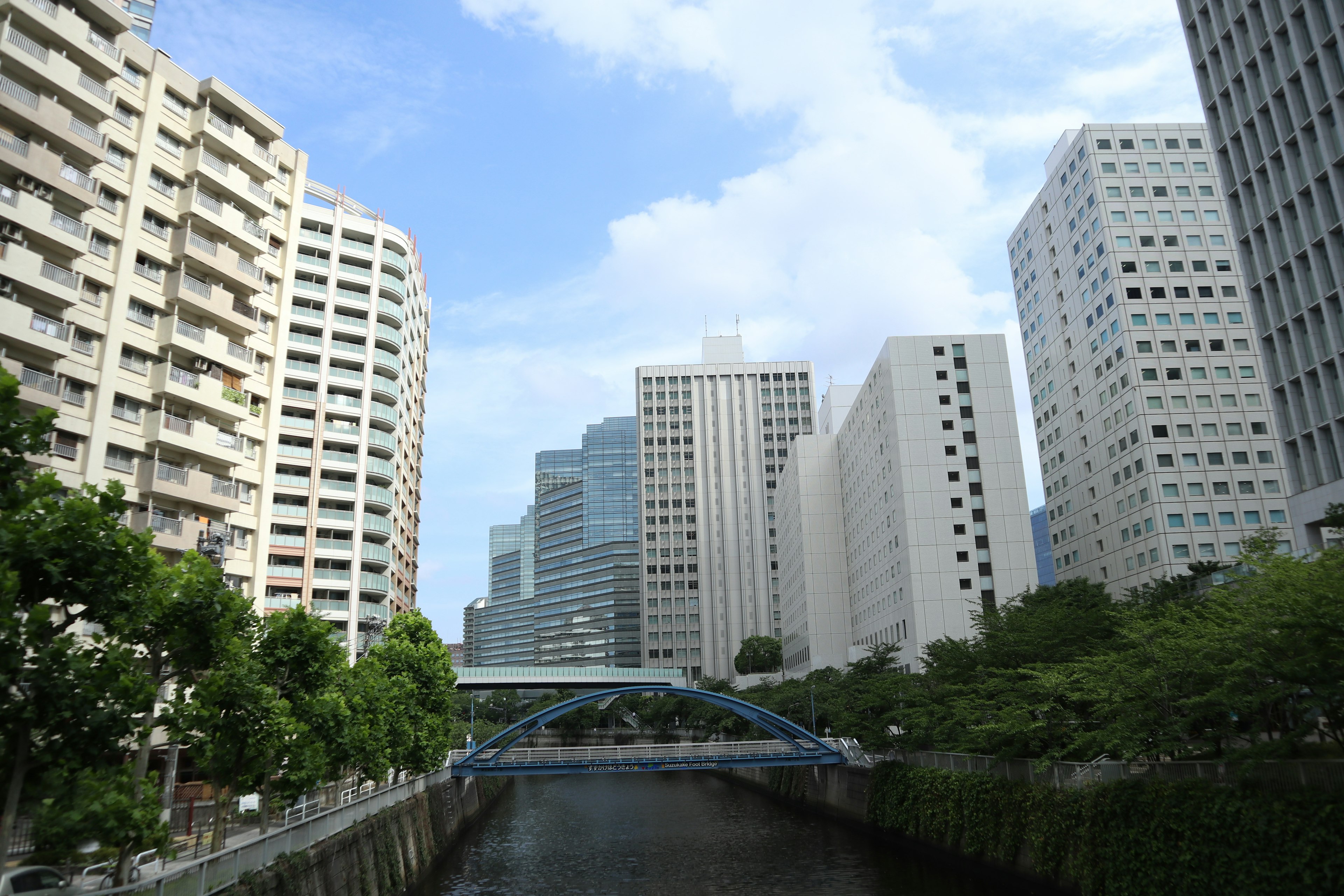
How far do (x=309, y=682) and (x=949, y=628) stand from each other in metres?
58.0

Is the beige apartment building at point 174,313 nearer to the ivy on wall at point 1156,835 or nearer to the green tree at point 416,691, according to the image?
the green tree at point 416,691

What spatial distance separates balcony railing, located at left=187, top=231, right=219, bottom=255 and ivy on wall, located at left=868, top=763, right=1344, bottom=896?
160ft

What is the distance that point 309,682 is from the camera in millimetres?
28656

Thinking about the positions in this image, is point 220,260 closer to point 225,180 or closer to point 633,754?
point 225,180

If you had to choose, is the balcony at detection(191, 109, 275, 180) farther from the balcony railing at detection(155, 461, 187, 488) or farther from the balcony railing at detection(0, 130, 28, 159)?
the balcony railing at detection(155, 461, 187, 488)

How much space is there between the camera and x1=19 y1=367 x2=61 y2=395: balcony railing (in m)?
42.1


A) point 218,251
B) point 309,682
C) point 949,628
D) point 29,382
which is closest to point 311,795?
point 309,682

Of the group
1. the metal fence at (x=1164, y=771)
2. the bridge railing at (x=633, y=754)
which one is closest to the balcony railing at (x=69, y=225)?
the bridge railing at (x=633, y=754)

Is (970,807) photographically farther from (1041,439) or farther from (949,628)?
(1041,439)

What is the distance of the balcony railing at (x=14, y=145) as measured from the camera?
42000mm

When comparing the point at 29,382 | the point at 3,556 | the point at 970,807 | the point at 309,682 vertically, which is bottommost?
the point at 970,807

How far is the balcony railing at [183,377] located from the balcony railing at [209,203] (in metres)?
9.73

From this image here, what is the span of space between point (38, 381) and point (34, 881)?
31230mm

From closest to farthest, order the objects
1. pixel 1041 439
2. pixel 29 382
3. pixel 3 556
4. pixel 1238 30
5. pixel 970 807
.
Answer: pixel 3 556, pixel 970 807, pixel 29 382, pixel 1238 30, pixel 1041 439
